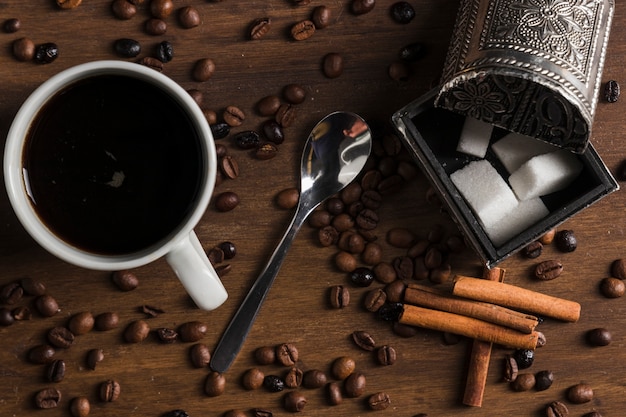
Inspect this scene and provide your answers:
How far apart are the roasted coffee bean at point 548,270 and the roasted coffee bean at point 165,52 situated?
2.50 feet

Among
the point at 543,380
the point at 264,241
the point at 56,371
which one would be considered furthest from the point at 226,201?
the point at 543,380

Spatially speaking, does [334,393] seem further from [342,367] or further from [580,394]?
[580,394]

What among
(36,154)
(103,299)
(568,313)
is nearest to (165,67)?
(36,154)

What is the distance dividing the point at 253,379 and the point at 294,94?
0.51m

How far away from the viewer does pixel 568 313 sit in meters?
1.56

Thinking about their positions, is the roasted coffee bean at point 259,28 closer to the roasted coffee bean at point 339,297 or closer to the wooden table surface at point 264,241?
the wooden table surface at point 264,241

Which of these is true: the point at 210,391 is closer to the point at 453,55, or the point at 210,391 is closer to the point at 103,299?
the point at 103,299

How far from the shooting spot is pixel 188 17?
1.51 meters

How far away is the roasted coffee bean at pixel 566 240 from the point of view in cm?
156

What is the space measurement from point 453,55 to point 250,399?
70 centimetres

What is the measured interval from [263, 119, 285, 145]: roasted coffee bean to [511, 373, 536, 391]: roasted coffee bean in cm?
61

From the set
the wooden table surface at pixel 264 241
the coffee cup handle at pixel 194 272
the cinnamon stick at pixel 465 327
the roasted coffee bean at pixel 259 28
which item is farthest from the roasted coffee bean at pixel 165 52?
the cinnamon stick at pixel 465 327

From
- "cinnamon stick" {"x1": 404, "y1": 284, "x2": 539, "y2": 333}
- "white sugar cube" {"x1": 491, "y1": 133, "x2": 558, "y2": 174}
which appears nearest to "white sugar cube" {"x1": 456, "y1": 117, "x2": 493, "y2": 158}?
"white sugar cube" {"x1": 491, "y1": 133, "x2": 558, "y2": 174}

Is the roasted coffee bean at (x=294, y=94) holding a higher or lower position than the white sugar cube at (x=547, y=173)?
higher
